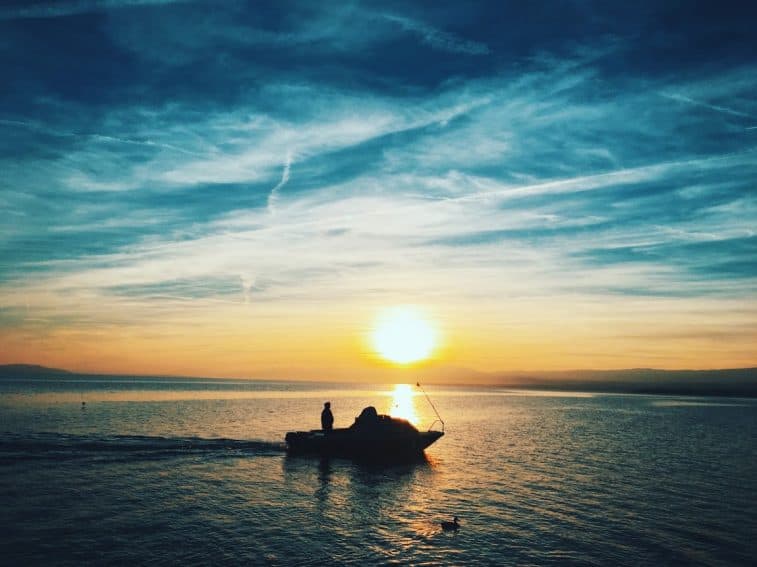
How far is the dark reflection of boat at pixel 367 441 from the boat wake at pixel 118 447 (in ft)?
10.7

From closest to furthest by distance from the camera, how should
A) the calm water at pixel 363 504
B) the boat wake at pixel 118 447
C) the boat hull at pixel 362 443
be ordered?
the calm water at pixel 363 504, the boat wake at pixel 118 447, the boat hull at pixel 362 443

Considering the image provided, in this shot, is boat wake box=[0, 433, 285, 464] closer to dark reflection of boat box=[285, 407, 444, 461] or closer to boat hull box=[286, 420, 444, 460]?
boat hull box=[286, 420, 444, 460]

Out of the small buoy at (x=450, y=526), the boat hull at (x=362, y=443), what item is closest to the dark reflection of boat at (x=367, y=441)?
the boat hull at (x=362, y=443)

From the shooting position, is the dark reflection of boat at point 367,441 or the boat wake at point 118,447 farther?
the dark reflection of boat at point 367,441

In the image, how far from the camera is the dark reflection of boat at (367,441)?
147ft

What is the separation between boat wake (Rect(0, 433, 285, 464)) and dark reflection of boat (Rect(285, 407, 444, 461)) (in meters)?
3.26

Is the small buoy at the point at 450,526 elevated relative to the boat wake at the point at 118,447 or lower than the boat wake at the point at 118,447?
elevated

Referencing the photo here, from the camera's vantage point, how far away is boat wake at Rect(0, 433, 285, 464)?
4034cm

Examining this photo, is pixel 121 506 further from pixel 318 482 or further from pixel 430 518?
pixel 430 518

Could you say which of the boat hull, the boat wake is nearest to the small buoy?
the boat hull

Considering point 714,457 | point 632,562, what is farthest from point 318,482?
point 714,457

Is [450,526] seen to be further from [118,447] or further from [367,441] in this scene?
[118,447]

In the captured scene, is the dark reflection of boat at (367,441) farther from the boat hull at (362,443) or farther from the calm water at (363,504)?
the calm water at (363,504)

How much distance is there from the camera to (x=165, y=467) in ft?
124
